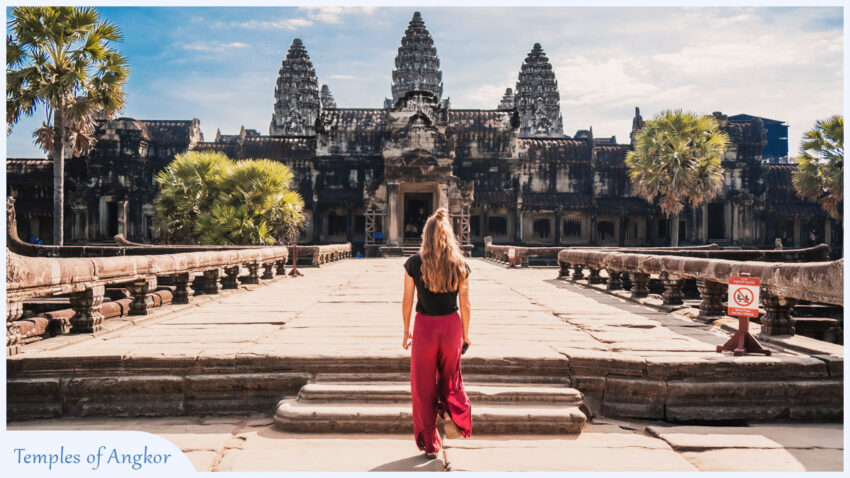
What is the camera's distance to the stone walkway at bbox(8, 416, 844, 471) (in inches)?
144

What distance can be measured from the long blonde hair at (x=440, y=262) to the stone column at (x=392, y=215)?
25275mm

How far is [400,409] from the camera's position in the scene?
4.31 metres

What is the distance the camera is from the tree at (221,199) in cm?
1895

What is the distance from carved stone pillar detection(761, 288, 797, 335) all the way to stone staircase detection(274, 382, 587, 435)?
271 centimetres

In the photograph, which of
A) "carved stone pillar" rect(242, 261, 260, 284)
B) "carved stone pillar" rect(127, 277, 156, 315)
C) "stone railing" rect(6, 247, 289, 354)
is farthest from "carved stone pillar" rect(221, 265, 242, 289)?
"carved stone pillar" rect(127, 277, 156, 315)

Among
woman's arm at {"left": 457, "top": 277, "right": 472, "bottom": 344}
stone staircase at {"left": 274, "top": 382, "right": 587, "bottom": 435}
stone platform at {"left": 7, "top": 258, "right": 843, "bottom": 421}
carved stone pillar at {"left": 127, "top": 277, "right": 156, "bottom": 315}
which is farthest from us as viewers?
carved stone pillar at {"left": 127, "top": 277, "right": 156, "bottom": 315}

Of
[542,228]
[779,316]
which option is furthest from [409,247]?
[779,316]

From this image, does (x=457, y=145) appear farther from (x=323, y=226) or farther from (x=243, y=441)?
(x=243, y=441)

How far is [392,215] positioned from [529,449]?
84.5 feet

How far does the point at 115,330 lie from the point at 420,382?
4045 mm

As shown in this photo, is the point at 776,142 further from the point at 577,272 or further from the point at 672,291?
the point at 672,291

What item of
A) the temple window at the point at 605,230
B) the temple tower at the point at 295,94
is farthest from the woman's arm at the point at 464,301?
the temple tower at the point at 295,94

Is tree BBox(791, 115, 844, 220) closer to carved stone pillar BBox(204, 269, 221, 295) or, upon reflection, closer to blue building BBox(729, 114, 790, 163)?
carved stone pillar BBox(204, 269, 221, 295)

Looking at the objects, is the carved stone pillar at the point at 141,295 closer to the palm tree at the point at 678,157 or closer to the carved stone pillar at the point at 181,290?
the carved stone pillar at the point at 181,290
